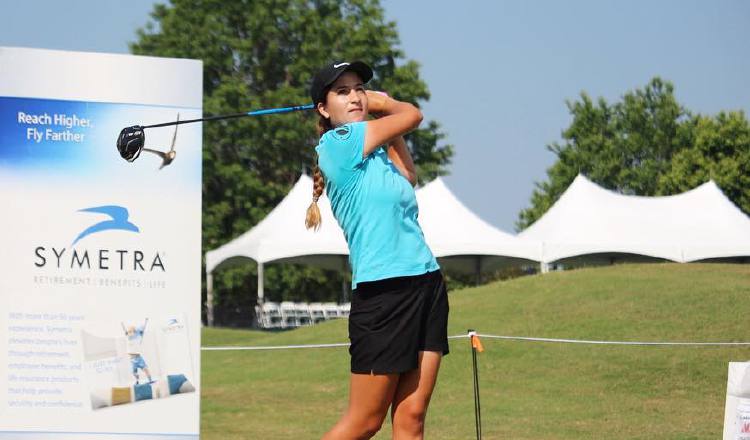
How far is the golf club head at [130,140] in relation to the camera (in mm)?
7680

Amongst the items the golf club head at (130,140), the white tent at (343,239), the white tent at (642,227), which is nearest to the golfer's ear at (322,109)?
the golf club head at (130,140)

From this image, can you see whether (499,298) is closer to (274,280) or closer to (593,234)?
(593,234)

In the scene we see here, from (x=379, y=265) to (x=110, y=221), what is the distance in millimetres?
3586

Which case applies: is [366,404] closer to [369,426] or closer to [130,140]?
[369,426]

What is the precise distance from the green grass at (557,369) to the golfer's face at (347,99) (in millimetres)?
7625

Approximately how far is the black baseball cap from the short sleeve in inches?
6.5

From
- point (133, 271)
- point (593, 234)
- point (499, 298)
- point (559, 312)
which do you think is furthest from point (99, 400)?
point (593, 234)

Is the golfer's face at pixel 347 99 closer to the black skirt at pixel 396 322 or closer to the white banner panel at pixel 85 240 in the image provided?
the black skirt at pixel 396 322

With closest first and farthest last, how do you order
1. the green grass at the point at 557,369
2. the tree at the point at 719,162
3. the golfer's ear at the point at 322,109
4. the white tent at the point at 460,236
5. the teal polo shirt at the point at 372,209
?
the teal polo shirt at the point at 372,209, the golfer's ear at the point at 322,109, the green grass at the point at 557,369, the white tent at the point at 460,236, the tree at the point at 719,162

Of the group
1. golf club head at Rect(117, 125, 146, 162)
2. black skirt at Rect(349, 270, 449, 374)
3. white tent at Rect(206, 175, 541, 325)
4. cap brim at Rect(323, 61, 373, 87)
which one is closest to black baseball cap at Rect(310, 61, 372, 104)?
cap brim at Rect(323, 61, 373, 87)

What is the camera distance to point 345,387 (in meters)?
16.8

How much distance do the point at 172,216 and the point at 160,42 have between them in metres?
44.1

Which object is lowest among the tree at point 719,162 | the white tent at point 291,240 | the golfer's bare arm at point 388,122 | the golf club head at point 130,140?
the golfer's bare arm at point 388,122

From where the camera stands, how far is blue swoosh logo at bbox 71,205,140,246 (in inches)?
307
